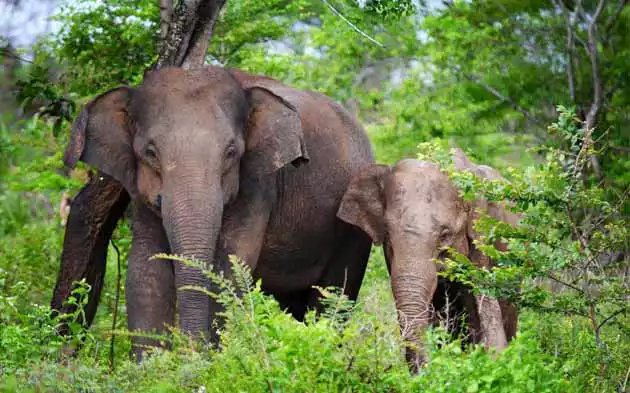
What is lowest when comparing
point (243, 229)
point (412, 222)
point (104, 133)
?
point (243, 229)

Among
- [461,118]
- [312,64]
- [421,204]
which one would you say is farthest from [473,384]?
[312,64]

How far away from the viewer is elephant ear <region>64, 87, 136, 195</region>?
40.0ft

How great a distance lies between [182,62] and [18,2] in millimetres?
1312

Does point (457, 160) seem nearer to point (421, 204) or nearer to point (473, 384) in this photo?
point (421, 204)

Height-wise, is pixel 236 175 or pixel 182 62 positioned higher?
pixel 182 62

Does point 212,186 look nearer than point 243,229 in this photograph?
Yes

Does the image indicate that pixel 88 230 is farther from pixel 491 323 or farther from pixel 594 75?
pixel 594 75

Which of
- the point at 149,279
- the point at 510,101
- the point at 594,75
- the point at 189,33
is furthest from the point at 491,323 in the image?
the point at 510,101

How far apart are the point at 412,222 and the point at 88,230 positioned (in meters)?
2.64

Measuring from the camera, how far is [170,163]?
11602 millimetres

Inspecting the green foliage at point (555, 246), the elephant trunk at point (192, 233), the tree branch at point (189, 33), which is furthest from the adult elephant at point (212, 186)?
the green foliage at point (555, 246)

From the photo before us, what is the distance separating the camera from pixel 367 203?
12617 mm

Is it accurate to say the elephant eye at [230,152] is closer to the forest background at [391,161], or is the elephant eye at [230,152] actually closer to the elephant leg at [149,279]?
the elephant leg at [149,279]

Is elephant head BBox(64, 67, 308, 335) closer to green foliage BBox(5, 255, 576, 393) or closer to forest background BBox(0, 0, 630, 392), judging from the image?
forest background BBox(0, 0, 630, 392)
